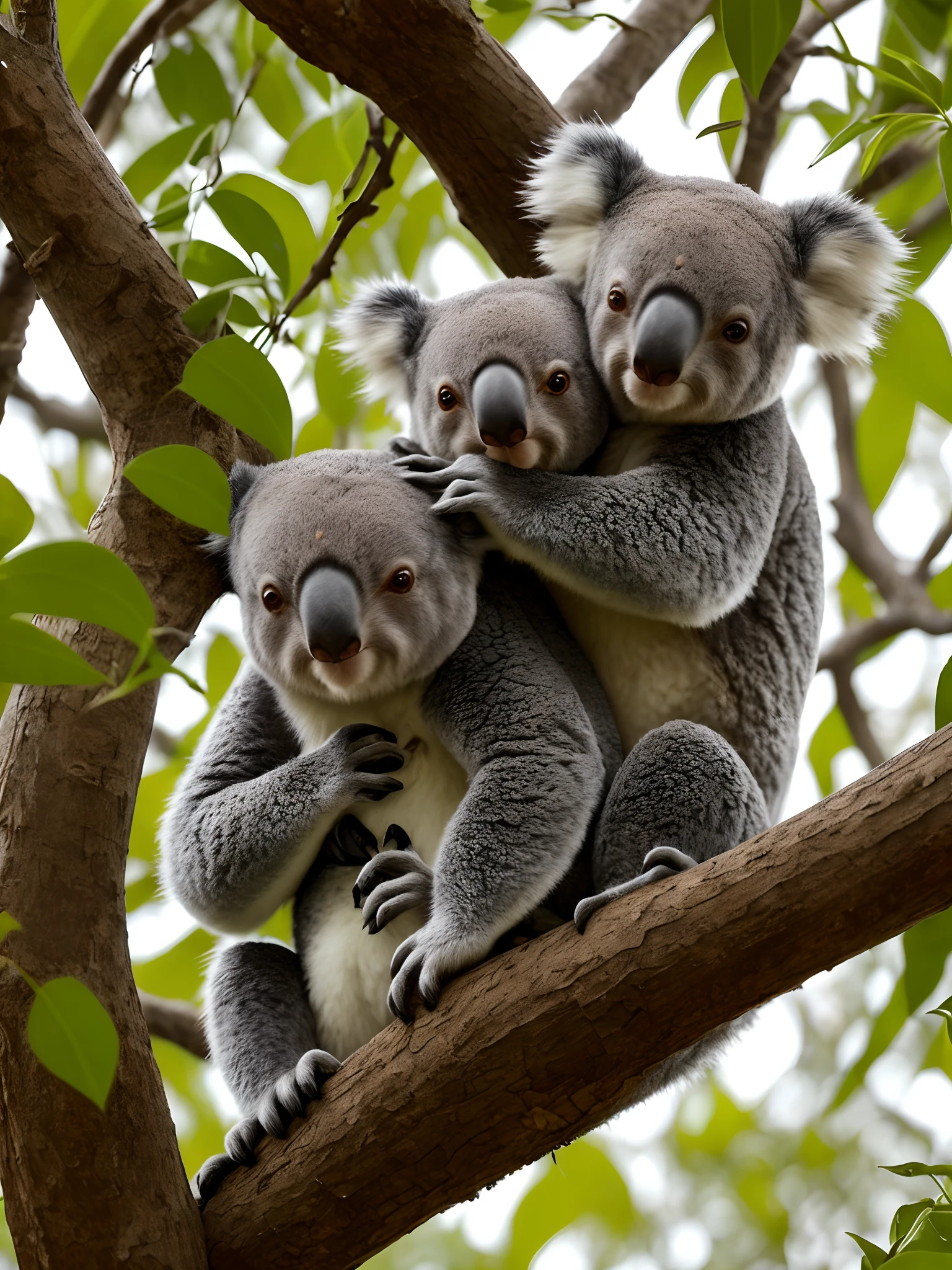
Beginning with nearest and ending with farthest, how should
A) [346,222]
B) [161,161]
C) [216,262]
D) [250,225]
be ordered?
[250,225] → [216,262] → [346,222] → [161,161]

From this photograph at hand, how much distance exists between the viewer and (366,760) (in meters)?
2.45

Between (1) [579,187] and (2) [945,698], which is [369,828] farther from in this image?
(1) [579,187]

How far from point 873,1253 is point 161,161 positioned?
9.23 feet

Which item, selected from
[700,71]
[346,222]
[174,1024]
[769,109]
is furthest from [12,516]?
[769,109]

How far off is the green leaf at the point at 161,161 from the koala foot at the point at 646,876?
2063 millimetres

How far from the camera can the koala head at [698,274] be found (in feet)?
8.31

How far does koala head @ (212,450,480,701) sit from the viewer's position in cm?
232

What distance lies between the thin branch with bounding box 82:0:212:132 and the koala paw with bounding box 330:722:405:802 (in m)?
1.84

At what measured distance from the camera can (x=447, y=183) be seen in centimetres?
316

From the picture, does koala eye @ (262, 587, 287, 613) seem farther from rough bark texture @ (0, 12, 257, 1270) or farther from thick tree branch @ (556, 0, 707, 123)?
thick tree branch @ (556, 0, 707, 123)

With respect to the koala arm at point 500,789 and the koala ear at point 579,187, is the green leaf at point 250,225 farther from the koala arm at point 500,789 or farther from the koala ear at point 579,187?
the koala arm at point 500,789

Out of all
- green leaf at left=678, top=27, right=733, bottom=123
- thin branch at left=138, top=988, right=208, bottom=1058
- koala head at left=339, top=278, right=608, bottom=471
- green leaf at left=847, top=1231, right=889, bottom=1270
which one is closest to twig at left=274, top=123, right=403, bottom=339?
koala head at left=339, top=278, right=608, bottom=471

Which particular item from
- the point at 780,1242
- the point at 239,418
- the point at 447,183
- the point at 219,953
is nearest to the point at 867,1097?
the point at 780,1242

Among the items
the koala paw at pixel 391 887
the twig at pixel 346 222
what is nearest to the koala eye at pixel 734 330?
the twig at pixel 346 222
